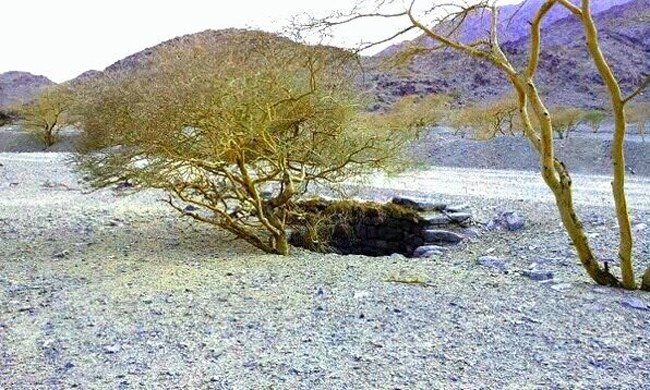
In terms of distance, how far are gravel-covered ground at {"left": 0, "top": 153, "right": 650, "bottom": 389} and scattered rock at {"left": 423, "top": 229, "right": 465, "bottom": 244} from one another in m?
1.16

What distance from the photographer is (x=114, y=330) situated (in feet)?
16.0

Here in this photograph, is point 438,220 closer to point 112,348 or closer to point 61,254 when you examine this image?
point 61,254

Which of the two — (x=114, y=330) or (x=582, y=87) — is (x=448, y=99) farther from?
(x=114, y=330)

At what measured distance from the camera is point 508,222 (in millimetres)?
10500

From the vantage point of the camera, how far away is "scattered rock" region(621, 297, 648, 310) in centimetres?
524

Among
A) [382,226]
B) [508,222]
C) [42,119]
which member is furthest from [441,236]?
[42,119]

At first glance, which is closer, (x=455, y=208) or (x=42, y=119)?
(x=455, y=208)

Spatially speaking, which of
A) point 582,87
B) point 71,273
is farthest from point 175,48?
point 582,87

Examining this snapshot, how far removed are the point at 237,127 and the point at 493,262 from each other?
11.6ft

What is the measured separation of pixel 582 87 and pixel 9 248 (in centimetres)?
5640

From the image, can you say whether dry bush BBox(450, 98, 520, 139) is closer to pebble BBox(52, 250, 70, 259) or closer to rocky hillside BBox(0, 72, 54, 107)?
pebble BBox(52, 250, 70, 259)

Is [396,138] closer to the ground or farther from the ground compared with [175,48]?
closer to the ground

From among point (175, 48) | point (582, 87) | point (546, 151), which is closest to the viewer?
point (546, 151)

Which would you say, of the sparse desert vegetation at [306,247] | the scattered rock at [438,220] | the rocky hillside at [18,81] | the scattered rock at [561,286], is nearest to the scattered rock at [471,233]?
the sparse desert vegetation at [306,247]
